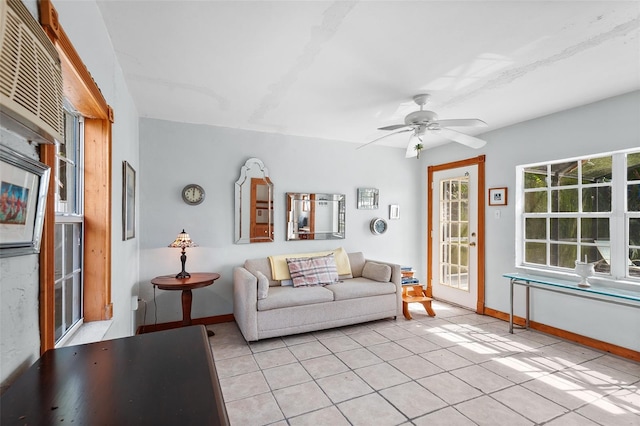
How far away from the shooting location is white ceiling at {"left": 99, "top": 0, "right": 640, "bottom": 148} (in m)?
1.77

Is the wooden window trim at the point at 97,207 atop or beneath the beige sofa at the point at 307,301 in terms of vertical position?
atop

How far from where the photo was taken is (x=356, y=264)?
4457 mm

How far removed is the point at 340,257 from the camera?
4.32 metres

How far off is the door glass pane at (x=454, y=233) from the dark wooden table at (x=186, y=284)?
3404 mm

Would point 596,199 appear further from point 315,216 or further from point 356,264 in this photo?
point 315,216

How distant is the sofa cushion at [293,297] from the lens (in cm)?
328

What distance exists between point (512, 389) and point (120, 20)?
363 cm

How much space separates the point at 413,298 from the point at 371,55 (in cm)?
314

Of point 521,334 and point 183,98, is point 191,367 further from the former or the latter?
point 521,334

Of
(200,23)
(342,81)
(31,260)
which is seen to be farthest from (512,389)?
(200,23)

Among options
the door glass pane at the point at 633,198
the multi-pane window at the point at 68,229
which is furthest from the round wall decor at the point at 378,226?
the multi-pane window at the point at 68,229

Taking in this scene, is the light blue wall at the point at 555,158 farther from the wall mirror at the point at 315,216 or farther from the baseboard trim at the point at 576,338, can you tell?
the wall mirror at the point at 315,216

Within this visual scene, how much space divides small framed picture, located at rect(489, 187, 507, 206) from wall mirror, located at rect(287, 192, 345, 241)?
1.97 m

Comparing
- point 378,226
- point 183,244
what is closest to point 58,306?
point 183,244
